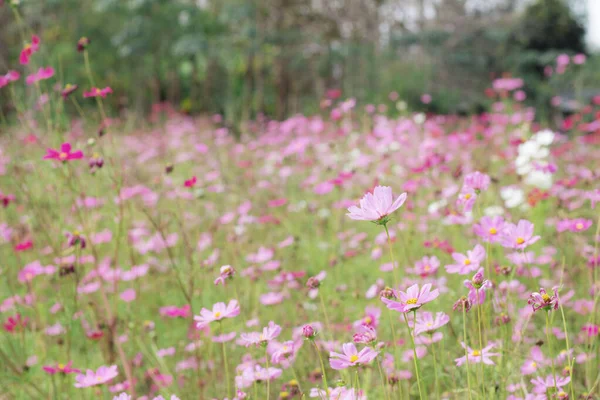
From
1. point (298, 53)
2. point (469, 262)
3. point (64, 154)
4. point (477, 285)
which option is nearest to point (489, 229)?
point (469, 262)

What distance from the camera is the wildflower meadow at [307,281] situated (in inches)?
46.4

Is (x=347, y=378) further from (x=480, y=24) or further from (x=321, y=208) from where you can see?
(x=480, y=24)

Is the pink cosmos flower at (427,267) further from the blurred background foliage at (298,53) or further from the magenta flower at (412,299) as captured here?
the blurred background foliage at (298,53)

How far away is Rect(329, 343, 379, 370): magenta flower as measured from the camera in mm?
896

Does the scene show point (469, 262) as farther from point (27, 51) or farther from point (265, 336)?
point (27, 51)

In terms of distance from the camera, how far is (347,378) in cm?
126

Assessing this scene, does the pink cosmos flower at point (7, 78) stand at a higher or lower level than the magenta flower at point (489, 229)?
higher

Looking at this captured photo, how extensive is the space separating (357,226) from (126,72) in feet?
24.7

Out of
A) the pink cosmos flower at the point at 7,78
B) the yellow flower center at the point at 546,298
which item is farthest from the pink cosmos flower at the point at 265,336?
the pink cosmos flower at the point at 7,78

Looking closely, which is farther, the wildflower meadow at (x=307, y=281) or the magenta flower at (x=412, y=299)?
the wildflower meadow at (x=307, y=281)

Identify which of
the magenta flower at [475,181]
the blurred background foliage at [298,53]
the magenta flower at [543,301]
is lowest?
the blurred background foliage at [298,53]

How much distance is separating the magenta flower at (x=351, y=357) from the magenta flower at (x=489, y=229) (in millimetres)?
371

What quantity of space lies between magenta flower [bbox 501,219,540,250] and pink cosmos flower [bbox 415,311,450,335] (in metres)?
0.20

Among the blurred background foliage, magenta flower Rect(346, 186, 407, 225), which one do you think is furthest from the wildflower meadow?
the blurred background foliage
